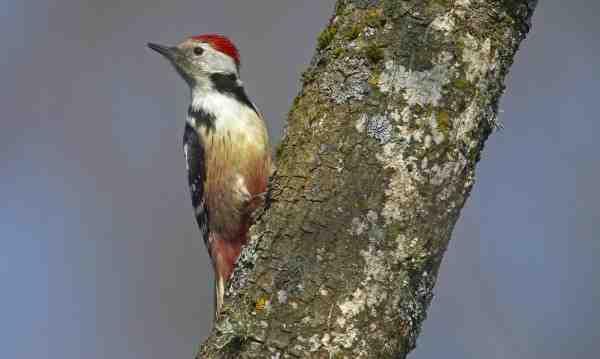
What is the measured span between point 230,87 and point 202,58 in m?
0.33

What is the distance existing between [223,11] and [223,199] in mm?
3255

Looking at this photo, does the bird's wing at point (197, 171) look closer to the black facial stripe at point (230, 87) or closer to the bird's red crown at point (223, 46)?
the black facial stripe at point (230, 87)

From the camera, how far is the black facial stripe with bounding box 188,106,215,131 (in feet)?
14.7

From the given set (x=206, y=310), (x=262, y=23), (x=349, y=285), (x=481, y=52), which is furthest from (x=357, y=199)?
(x=262, y=23)

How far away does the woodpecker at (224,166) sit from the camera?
4.39 meters

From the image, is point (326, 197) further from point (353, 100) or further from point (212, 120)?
point (212, 120)

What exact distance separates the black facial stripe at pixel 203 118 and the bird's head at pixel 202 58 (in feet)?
0.91

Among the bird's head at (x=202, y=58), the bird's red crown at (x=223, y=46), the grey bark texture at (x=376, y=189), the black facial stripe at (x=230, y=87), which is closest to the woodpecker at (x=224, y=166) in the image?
the black facial stripe at (x=230, y=87)

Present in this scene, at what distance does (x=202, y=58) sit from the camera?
4934 mm

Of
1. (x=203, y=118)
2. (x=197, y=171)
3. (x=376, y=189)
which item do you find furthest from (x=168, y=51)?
(x=376, y=189)

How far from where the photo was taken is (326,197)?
7.48ft

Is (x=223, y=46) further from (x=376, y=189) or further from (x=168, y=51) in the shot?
(x=376, y=189)

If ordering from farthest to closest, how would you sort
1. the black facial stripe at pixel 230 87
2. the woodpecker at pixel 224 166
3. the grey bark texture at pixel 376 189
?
the black facial stripe at pixel 230 87 → the woodpecker at pixel 224 166 → the grey bark texture at pixel 376 189

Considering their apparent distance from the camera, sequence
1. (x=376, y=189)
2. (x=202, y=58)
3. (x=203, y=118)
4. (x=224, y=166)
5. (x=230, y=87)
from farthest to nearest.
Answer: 1. (x=202, y=58)
2. (x=230, y=87)
3. (x=203, y=118)
4. (x=224, y=166)
5. (x=376, y=189)
